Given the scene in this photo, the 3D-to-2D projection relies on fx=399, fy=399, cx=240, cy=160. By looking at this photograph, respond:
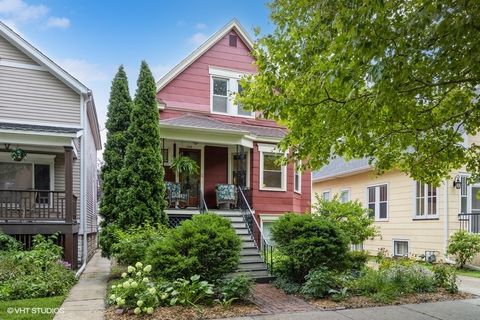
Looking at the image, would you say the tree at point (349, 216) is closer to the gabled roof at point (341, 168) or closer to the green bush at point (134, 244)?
the green bush at point (134, 244)

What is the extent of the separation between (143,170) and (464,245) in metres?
9.71

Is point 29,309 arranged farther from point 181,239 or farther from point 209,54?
point 209,54

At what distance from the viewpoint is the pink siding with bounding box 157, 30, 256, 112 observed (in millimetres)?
14195

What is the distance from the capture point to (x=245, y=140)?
1333 centimetres

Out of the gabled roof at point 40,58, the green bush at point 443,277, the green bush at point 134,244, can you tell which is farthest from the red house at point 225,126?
the green bush at point 443,277

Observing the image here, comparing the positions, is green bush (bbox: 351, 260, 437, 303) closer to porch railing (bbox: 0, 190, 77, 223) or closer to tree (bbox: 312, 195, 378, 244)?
tree (bbox: 312, 195, 378, 244)

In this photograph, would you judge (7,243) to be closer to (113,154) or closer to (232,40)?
(113,154)

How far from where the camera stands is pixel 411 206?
15203 millimetres

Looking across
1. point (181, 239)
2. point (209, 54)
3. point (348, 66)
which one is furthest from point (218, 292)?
point (209, 54)

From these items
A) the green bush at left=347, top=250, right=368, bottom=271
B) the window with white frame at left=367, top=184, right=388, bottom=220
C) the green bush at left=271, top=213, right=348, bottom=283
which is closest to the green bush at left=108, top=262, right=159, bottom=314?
the green bush at left=271, top=213, right=348, bottom=283

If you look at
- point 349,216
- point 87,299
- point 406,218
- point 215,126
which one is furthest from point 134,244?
point 406,218

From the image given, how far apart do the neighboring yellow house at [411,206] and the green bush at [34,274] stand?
790 centimetres

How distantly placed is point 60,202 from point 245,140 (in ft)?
20.5

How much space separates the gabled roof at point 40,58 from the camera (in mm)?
12422
